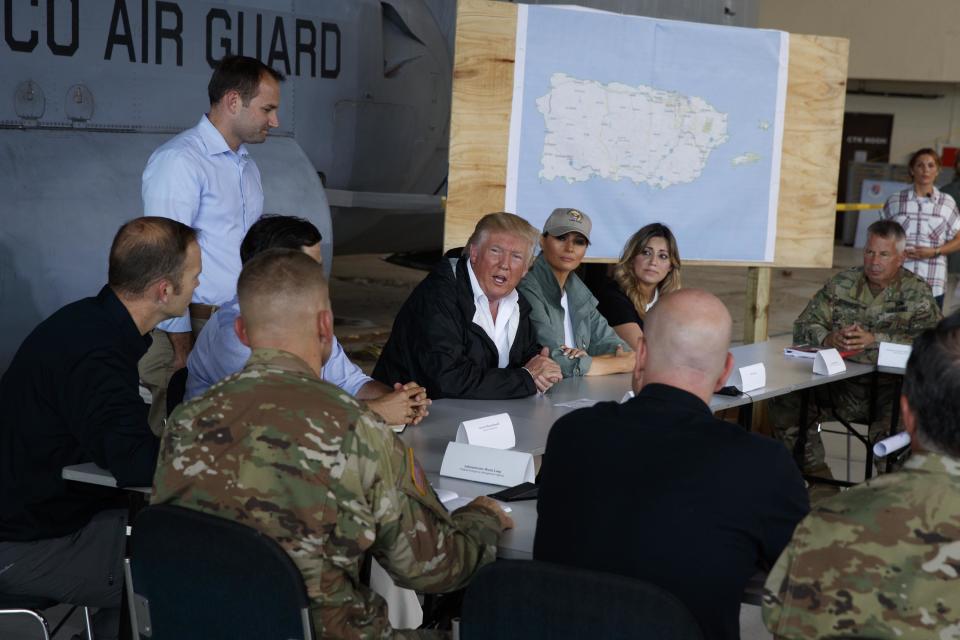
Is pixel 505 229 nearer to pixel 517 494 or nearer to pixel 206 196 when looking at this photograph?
pixel 206 196

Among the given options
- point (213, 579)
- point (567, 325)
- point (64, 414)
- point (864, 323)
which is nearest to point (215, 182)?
point (567, 325)

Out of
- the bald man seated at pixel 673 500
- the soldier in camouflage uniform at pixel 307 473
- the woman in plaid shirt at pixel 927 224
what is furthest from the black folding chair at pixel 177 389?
the woman in plaid shirt at pixel 927 224

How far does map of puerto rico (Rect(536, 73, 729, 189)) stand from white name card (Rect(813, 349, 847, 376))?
1.63 meters

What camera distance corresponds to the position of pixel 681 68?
5641mm

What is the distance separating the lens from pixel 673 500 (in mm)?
1732

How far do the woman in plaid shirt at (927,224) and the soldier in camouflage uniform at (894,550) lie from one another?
16.5ft

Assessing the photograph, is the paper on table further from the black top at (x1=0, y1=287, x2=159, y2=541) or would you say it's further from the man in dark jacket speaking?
the black top at (x1=0, y1=287, x2=159, y2=541)

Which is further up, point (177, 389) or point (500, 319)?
point (500, 319)

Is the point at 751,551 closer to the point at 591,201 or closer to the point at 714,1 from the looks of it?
the point at 591,201

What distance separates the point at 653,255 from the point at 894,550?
293 cm

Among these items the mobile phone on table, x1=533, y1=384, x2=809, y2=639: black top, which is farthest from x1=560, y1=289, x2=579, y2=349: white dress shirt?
x1=533, y1=384, x2=809, y2=639: black top

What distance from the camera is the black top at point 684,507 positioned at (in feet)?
5.68

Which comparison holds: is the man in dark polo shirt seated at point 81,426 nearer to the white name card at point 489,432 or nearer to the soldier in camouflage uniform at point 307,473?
the soldier in camouflage uniform at point 307,473

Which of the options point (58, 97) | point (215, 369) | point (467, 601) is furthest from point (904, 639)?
point (58, 97)
